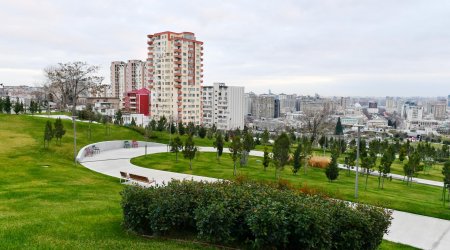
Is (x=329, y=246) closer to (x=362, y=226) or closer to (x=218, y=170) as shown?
(x=362, y=226)

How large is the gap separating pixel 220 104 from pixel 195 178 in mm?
83602

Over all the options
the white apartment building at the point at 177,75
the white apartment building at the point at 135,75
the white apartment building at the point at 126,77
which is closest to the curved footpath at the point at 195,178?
the white apartment building at the point at 177,75

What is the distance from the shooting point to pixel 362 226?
8.44m

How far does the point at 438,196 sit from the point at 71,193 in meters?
22.7

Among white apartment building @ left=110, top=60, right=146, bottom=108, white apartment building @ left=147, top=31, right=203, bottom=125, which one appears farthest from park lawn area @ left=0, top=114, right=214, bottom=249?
white apartment building @ left=110, top=60, right=146, bottom=108

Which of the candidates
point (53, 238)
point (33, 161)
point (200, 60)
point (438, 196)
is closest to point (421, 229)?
point (438, 196)

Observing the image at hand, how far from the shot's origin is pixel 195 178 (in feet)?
77.5

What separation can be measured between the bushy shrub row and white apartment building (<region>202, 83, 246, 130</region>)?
95429mm

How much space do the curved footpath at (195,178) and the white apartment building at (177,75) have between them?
1656 inches

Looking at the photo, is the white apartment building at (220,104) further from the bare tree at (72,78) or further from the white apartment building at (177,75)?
the bare tree at (72,78)

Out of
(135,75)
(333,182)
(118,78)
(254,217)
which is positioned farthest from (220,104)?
(254,217)

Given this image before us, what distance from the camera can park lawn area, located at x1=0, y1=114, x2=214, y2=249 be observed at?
8406mm

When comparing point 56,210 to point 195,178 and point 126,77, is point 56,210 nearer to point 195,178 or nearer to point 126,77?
point 195,178

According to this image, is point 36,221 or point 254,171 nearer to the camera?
point 36,221
